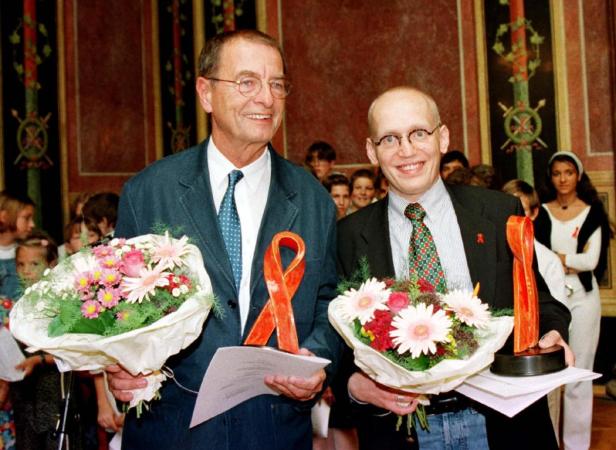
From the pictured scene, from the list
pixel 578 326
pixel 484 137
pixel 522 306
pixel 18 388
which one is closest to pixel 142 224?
pixel 522 306

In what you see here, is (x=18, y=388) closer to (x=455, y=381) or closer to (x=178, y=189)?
(x=178, y=189)

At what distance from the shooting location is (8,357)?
10.4 feet

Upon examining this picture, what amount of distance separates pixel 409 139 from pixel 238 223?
51cm

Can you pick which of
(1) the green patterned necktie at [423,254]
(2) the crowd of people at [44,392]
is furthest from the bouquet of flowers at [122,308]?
(2) the crowd of people at [44,392]

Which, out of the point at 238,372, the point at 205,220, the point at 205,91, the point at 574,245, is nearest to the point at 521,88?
the point at 574,245

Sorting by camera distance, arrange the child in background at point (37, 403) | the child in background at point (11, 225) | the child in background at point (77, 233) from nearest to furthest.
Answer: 1. the child in background at point (37, 403)
2. the child in background at point (77, 233)
3. the child in background at point (11, 225)

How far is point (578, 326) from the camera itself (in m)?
4.59

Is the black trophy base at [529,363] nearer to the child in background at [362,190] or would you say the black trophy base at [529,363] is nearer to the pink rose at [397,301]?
the pink rose at [397,301]

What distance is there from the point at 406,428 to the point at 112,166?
5.57 metres

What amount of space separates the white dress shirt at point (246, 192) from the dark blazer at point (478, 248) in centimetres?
27

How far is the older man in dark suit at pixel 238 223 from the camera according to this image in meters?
1.89

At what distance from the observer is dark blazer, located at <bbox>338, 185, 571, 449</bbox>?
77.5 inches

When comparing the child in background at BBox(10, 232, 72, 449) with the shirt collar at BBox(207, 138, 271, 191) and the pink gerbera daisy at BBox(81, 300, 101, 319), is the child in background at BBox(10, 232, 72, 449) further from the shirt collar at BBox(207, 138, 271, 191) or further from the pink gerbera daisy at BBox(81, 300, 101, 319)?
the pink gerbera daisy at BBox(81, 300, 101, 319)

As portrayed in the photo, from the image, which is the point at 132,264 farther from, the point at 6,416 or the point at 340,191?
the point at 340,191
